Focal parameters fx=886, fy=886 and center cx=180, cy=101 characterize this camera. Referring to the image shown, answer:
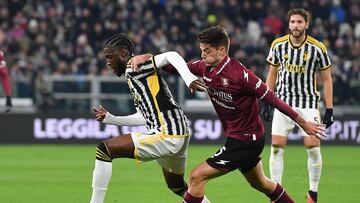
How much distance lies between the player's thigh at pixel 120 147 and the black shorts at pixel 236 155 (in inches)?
31.8

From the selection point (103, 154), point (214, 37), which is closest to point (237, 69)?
point (214, 37)

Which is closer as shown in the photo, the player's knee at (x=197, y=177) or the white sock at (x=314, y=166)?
the player's knee at (x=197, y=177)

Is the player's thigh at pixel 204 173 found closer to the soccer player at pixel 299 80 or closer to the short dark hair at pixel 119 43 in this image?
the short dark hair at pixel 119 43

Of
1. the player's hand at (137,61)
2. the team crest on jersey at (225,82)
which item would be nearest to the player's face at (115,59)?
the player's hand at (137,61)

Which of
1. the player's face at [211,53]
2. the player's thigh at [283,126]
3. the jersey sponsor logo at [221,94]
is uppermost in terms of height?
the player's face at [211,53]

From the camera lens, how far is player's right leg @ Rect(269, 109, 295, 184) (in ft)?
35.5

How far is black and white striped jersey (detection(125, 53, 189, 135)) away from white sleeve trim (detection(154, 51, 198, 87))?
121 mm

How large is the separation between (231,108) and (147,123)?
97 centimetres

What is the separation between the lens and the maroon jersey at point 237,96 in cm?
804

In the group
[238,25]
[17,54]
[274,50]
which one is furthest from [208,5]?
[274,50]

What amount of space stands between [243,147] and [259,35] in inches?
711

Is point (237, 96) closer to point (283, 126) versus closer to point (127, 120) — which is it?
point (127, 120)

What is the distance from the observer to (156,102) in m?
8.63

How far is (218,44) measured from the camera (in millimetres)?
8047
